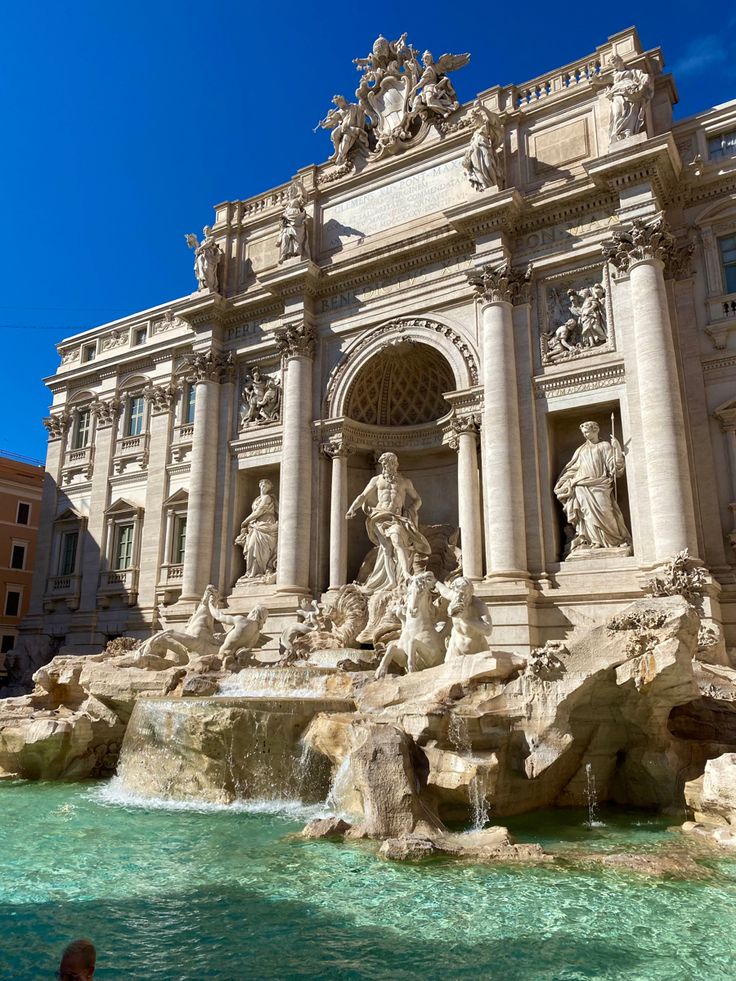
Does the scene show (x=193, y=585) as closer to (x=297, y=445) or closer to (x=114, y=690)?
(x=297, y=445)

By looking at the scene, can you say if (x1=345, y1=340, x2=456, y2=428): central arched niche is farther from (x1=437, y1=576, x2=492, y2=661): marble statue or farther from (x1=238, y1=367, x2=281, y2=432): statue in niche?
(x1=437, y1=576, x2=492, y2=661): marble statue

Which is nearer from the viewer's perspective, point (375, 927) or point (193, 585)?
point (375, 927)

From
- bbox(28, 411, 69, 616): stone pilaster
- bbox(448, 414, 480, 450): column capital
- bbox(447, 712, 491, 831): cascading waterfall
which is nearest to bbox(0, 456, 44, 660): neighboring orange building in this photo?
bbox(28, 411, 69, 616): stone pilaster

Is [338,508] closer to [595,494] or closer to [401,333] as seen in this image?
[401,333]

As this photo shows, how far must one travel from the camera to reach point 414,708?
9.86m

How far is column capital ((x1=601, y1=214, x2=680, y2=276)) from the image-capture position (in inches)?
634

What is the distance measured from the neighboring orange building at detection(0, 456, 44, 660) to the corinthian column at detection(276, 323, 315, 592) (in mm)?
21688

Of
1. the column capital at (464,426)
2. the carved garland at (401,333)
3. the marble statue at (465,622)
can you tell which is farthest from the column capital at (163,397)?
the marble statue at (465,622)

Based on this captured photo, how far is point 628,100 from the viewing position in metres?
16.9

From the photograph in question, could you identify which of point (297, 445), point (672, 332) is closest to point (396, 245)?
point (297, 445)

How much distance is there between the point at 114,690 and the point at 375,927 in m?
9.18

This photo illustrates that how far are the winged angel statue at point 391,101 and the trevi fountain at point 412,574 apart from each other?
0.10 metres

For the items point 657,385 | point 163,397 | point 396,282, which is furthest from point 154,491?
point 657,385

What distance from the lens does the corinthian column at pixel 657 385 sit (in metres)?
14.6
